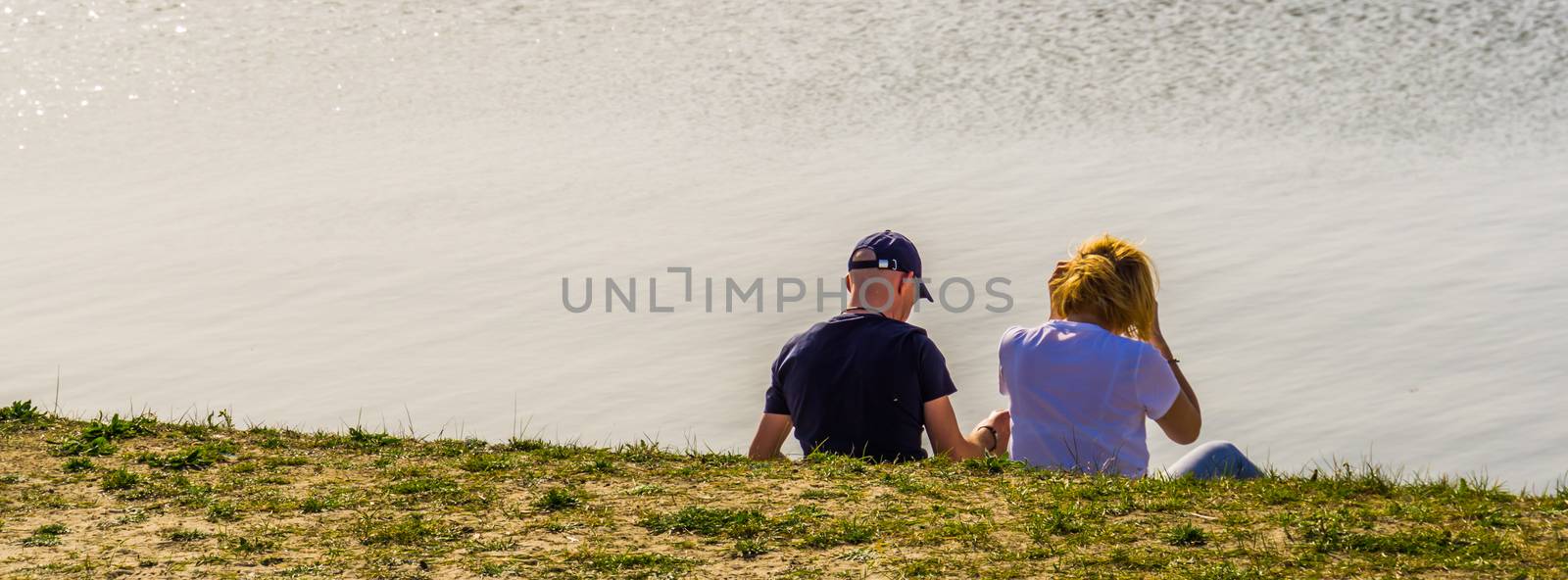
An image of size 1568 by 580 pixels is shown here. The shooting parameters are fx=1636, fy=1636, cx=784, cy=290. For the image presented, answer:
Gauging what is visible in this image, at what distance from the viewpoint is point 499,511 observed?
5.71 m

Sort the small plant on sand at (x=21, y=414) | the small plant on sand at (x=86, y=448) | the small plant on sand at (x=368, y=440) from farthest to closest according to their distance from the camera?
the small plant on sand at (x=21, y=414) → the small plant on sand at (x=368, y=440) → the small plant on sand at (x=86, y=448)

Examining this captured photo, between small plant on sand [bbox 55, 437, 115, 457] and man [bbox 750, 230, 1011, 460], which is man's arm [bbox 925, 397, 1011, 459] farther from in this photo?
small plant on sand [bbox 55, 437, 115, 457]

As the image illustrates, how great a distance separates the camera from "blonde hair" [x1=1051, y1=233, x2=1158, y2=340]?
5922mm

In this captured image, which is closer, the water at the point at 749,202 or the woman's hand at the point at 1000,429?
the woman's hand at the point at 1000,429

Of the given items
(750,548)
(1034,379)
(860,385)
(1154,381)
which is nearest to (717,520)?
(750,548)

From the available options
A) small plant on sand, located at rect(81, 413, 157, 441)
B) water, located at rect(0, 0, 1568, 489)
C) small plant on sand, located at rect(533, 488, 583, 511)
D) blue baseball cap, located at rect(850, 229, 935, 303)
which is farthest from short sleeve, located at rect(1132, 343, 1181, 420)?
small plant on sand, located at rect(81, 413, 157, 441)

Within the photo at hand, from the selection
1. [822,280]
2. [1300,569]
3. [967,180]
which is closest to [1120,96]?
[967,180]

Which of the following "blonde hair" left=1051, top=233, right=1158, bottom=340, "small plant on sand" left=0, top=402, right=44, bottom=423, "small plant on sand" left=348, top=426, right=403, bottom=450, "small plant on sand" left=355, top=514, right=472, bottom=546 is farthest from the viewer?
"small plant on sand" left=0, top=402, right=44, bottom=423

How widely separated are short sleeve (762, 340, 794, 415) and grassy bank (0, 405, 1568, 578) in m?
0.26

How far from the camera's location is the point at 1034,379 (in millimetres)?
5926

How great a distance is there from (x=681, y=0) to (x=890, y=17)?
4.23 m

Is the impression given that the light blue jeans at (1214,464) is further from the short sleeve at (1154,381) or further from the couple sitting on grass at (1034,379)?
the short sleeve at (1154,381)

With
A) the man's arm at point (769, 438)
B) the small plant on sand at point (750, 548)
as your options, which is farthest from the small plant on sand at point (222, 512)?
the man's arm at point (769, 438)

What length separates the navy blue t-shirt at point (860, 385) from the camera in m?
6.06
